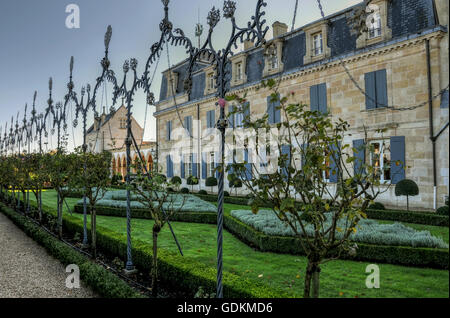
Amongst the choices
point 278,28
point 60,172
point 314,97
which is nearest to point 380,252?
point 60,172

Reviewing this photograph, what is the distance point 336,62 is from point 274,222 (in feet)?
28.2

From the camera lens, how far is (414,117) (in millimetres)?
11609

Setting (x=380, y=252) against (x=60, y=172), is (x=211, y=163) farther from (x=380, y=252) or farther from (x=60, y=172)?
(x=380, y=252)

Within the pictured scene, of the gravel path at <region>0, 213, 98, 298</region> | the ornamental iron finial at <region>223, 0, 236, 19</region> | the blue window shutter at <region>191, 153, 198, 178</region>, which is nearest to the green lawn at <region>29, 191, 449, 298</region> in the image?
the gravel path at <region>0, 213, 98, 298</region>

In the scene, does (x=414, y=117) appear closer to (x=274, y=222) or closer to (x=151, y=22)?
(x=274, y=222)

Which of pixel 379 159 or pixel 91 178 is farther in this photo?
pixel 91 178

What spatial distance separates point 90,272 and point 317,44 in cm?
1354

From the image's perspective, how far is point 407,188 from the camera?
10.8 metres

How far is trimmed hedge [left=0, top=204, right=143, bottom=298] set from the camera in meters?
4.37

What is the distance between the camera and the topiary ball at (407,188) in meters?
10.8

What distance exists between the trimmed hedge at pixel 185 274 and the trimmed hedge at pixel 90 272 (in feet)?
2.24

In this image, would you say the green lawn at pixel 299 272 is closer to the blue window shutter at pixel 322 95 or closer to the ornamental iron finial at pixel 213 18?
the ornamental iron finial at pixel 213 18

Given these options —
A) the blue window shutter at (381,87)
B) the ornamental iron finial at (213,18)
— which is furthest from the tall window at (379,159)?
the ornamental iron finial at (213,18)

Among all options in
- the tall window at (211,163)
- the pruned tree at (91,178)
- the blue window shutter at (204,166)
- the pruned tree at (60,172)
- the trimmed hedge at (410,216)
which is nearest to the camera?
the pruned tree at (91,178)
